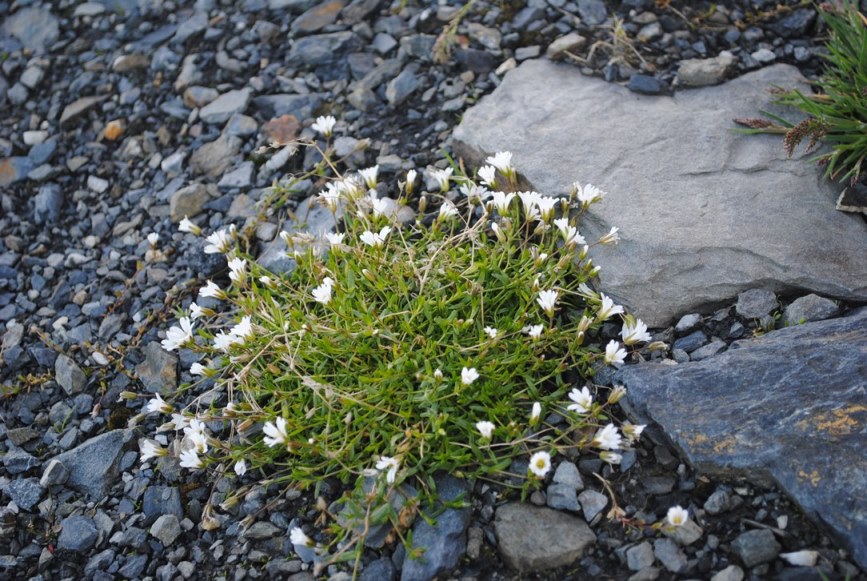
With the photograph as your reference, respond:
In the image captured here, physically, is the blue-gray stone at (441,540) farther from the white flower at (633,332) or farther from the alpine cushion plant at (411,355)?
the white flower at (633,332)

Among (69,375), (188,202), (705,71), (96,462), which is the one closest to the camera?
(96,462)

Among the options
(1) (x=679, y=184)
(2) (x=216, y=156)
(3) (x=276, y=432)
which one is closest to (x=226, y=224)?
(2) (x=216, y=156)

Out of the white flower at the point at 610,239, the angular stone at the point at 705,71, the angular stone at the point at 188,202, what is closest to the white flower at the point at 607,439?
the white flower at the point at 610,239

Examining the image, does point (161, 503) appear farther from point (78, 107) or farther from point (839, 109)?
point (839, 109)

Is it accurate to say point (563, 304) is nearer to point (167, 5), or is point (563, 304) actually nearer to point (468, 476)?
point (468, 476)

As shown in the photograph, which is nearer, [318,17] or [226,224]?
[226,224]

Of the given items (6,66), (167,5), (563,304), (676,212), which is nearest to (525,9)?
(676,212)
